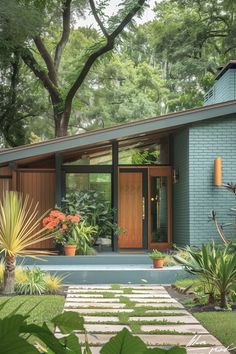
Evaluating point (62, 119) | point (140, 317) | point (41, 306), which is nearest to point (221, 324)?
point (140, 317)

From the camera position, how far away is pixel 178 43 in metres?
25.8

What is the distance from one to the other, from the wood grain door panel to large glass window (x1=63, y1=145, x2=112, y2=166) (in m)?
0.64

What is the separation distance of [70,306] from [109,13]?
14.9 metres

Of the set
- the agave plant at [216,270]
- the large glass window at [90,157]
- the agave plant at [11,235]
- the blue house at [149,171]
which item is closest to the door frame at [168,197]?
the blue house at [149,171]

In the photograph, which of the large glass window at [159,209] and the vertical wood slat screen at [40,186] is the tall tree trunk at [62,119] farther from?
the large glass window at [159,209]

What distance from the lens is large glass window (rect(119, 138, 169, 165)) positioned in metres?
14.2

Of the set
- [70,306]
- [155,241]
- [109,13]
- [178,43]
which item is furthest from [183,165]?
[178,43]

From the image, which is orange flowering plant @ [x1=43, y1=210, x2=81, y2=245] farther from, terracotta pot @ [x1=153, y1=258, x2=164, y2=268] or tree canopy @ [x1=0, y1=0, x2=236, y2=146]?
tree canopy @ [x1=0, y1=0, x2=236, y2=146]

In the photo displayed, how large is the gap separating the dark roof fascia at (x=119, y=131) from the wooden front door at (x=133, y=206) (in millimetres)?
1960

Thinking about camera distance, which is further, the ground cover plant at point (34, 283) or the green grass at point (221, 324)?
the ground cover plant at point (34, 283)

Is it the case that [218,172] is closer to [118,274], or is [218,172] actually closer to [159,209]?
[159,209]

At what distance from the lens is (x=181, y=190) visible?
1321 cm

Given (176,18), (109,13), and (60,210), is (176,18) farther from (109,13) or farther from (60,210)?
(60,210)

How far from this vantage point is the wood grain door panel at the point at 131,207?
14.2m
